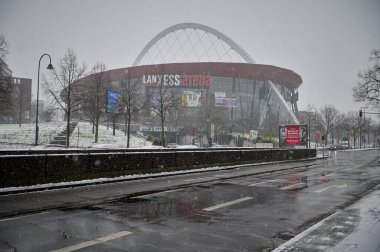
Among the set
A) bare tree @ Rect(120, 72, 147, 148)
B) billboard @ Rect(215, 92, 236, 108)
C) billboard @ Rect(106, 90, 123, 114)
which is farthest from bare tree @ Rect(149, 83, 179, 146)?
billboard @ Rect(215, 92, 236, 108)

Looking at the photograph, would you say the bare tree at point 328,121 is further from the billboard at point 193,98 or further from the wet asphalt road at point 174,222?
the wet asphalt road at point 174,222

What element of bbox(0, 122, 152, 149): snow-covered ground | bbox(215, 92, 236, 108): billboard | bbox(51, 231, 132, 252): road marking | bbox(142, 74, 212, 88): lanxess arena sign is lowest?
bbox(51, 231, 132, 252): road marking

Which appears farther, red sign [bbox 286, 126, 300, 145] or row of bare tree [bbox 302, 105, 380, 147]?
row of bare tree [bbox 302, 105, 380, 147]

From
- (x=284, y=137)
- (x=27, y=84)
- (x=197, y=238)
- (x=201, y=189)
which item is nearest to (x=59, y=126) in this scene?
(x=284, y=137)

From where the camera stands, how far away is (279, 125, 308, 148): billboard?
4506 centimetres

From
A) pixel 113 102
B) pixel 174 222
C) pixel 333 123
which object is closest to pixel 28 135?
pixel 113 102

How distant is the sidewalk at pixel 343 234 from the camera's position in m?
6.49

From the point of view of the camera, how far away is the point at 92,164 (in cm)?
1727

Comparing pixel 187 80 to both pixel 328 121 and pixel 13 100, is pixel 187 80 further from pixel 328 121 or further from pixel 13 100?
pixel 13 100

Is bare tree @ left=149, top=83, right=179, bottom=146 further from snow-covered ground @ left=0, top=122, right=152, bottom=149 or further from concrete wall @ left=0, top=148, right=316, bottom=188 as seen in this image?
concrete wall @ left=0, top=148, right=316, bottom=188

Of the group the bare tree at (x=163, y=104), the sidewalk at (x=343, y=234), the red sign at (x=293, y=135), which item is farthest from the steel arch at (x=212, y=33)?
the sidewalk at (x=343, y=234)

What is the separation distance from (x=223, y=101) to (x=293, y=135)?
63773 mm

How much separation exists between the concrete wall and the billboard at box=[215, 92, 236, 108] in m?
79.6

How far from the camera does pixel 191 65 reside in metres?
110
